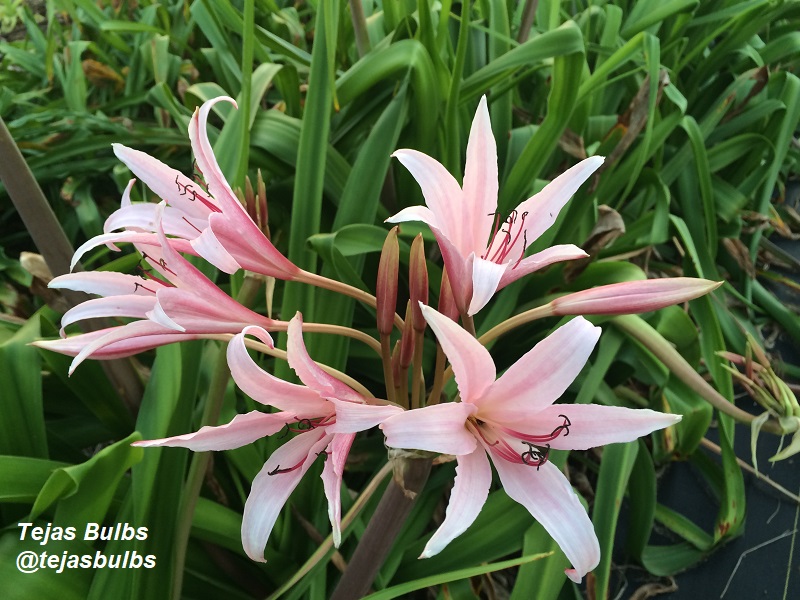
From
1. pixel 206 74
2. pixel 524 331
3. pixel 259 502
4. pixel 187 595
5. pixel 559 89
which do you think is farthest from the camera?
pixel 206 74

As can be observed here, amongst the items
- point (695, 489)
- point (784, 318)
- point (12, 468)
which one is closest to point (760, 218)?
point (784, 318)

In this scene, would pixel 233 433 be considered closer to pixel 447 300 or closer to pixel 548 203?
pixel 447 300

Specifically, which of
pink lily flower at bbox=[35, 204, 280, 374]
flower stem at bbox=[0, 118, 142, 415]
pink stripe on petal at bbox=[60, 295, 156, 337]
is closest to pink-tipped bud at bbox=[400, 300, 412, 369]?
pink lily flower at bbox=[35, 204, 280, 374]

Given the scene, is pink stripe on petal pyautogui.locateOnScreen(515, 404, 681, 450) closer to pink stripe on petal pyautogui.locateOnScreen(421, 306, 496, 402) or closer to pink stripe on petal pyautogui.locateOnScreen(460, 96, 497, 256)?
pink stripe on petal pyautogui.locateOnScreen(421, 306, 496, 402)

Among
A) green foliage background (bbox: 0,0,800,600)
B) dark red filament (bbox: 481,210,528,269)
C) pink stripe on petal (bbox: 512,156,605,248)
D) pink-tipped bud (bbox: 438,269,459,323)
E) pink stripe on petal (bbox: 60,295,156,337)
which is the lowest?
green foliage background (bbox: 0,0,800,600)

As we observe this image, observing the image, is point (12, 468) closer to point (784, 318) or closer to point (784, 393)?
point (784, 393)

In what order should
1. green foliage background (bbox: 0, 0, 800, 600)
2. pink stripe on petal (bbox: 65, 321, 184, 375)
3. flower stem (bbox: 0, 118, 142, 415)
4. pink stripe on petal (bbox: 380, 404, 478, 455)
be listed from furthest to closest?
green foliage background (bbox: 0, 0, 800, 600) → flower stem (bbox: 0, 118, 142, 415) → pink stripe on petal (bbox: 65, 321, 184, 375) → pink stripe on petal (bbox: 380, 404, 478, 455)
